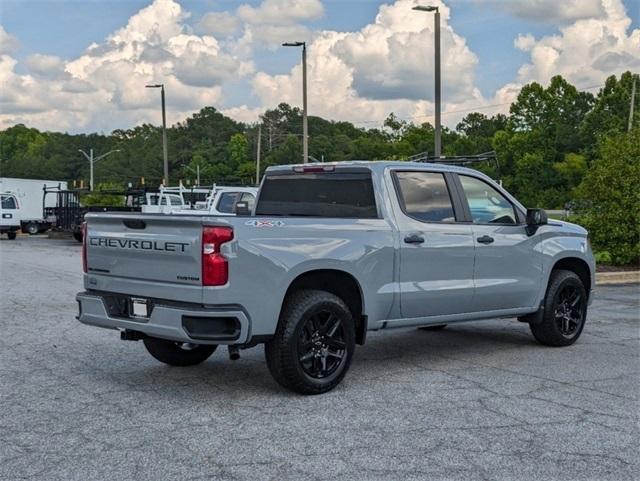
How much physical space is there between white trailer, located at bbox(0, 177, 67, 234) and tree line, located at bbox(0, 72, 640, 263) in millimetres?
3344

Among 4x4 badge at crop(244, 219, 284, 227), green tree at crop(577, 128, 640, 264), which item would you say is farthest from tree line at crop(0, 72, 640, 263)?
4x4 badge at crop(244, 219, 284, 227)

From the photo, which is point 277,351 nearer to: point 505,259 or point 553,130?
point 505,259

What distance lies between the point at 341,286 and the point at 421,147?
10478 cm

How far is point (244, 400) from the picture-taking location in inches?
246

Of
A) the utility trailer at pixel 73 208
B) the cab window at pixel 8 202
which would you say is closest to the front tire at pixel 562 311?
the utility trailer at pixel 73 208

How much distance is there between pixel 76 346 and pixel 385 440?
4333mm

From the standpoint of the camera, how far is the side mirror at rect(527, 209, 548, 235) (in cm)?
816

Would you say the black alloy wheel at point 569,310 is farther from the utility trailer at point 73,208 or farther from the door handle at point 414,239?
the utility trailer at point 73,208

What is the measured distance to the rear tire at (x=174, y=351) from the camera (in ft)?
24.2

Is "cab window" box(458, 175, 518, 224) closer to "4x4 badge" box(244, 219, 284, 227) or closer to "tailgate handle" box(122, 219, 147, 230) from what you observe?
"4x4 badge" box(244, 219, 284, 227)

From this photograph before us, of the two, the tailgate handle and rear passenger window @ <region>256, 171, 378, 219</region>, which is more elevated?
rear passenger window @ <region>256, 171, 378, 219</region>

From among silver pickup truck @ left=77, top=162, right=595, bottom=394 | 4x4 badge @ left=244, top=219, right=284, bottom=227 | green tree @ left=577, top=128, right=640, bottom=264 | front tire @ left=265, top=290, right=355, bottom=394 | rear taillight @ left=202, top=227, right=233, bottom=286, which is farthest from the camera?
green tree @ left=577, top=128, right=640, bottom=264

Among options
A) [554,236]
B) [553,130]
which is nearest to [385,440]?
[554,236]

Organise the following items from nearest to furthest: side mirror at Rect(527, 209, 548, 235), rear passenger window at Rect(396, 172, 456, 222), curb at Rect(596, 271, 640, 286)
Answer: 1. rear passenger window at Rect(396, 172, 456, 222)
2. side mirror at Rect(527, 209, 548, 235)
3. curb at Rect(596, 271, 640, 286)
